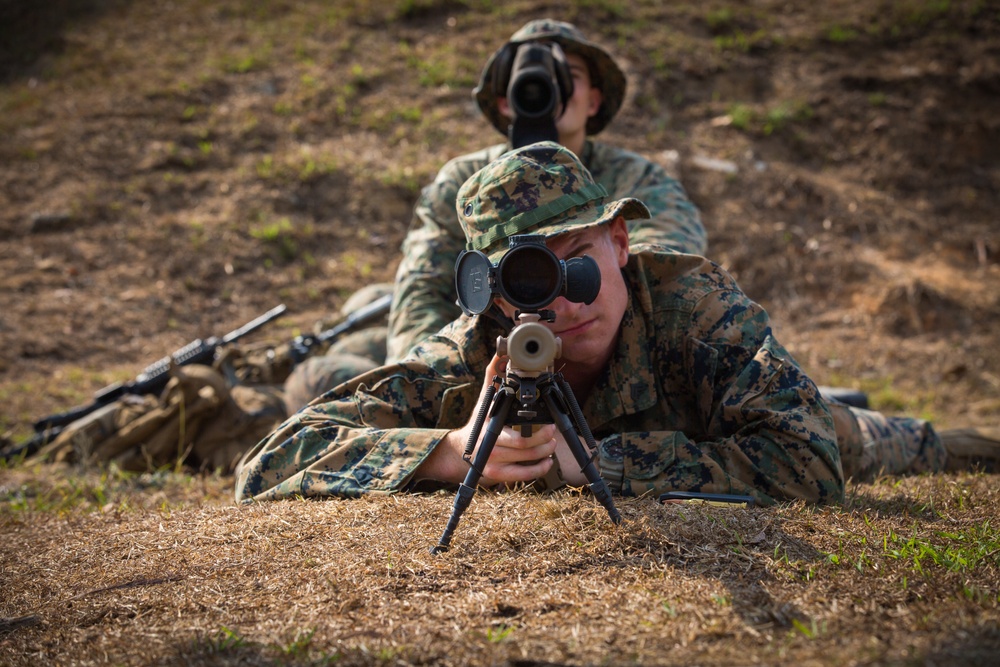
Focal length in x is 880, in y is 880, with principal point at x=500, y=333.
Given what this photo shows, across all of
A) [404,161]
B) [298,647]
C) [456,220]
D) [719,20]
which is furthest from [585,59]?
[719,20]

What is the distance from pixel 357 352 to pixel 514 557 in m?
3.52

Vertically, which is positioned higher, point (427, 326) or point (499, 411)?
point (499, 411)

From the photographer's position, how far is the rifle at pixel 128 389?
17.9 ft

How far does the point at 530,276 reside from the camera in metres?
2.45

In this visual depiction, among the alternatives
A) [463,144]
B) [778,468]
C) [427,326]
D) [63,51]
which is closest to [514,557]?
[778,468]

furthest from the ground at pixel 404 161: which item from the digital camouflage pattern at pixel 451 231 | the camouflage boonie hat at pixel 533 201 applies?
the camouflage boonie hat at pixel 533 201

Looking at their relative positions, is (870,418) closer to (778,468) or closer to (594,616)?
(778,468)

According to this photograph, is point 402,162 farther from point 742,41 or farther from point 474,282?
point 474,282

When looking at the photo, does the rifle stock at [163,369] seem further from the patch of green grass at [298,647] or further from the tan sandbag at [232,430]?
the patch of green grass at [298,647]

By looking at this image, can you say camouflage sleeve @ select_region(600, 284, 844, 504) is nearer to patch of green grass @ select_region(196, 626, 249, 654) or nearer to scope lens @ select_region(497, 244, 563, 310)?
scope lens @ select_region(497, 244, 563, 310)

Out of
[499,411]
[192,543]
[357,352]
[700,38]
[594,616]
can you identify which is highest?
[700,38]

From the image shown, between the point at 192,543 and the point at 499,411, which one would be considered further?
the point at 192,543

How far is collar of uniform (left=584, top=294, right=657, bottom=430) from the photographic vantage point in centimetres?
320

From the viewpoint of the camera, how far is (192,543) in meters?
2.82
